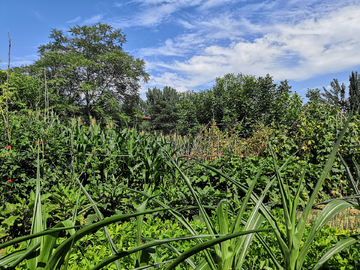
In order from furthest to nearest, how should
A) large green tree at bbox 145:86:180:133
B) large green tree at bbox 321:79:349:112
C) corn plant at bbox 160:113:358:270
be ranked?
Result: large green tree at bbox 145:86:180:133 < large green tree at bbox 321:79:349:112 < corn plant at bbox 160:113:358:270

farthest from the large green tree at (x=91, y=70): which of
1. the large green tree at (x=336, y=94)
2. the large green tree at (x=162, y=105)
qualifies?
the large green tree at (x=336, y=94)

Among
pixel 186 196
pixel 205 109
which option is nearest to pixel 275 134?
pixel 186 196

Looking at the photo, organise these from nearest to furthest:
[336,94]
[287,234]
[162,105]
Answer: [287,234] → [336,94] → [162,105]

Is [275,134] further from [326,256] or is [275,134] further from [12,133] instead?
[12,133]

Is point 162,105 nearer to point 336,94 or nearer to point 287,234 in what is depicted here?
point 336,94

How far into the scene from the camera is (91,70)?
2250 cm

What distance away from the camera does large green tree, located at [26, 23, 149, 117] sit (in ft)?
67.9

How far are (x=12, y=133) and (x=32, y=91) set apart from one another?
633 inches

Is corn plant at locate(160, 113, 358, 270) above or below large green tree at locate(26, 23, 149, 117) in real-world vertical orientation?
below

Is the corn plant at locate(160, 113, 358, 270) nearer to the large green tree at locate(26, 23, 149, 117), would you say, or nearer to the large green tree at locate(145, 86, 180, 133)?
the large green tree at locate(26, 23, 149, 117)

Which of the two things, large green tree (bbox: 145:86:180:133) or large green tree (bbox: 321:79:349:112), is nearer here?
large green tree (bbox: 321:79:349:112)

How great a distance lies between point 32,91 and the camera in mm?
16188

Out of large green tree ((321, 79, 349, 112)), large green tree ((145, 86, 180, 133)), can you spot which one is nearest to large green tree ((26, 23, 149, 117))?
large green tree ((145, 86, 180, 133))

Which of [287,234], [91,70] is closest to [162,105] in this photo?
[91,70]
